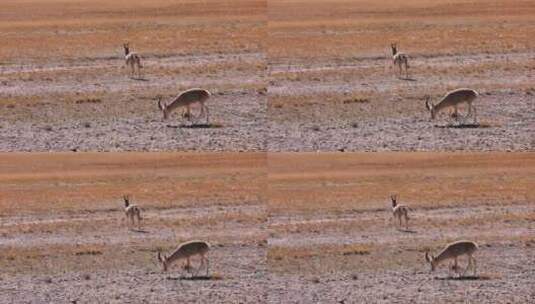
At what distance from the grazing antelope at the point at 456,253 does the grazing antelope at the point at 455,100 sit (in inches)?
38.7

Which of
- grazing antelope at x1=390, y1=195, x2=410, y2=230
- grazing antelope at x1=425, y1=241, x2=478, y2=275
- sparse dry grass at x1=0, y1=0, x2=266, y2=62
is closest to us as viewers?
grazing antelope at x1=425, y1=241, x2=478, y2=275

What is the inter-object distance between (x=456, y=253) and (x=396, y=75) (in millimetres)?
1462

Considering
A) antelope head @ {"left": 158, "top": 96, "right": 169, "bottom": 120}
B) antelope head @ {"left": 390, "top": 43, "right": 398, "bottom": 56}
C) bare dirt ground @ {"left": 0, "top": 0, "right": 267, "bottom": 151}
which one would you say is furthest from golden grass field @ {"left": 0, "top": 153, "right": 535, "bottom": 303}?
antelope head @ {"left": 390, "top": 43, "right": 398, "bottom": 56}

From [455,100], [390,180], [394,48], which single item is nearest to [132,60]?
[394,48]

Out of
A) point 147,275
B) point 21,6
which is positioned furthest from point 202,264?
point 21,6

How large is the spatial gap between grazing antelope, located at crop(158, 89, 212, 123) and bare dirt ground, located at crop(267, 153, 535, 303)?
2.31 feet

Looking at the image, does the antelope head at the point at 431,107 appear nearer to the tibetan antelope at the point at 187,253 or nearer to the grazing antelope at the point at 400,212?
the grazing antelope at the point at 400,212

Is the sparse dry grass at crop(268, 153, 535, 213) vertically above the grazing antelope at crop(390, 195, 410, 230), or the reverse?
the sparse dry grass at crop(268, 153, 535, 213)

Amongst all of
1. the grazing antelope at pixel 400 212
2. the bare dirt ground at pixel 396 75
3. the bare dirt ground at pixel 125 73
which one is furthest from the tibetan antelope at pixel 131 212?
the grazing antelope at pixel 400 212

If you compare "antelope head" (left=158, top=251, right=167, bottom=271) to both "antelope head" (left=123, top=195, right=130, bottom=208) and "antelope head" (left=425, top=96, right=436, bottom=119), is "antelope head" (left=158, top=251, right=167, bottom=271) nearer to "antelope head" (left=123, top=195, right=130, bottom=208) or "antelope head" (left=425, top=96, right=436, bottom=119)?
"antelope head" (left=123, top=195, right=130, bottom=208)

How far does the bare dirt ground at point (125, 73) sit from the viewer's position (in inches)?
355

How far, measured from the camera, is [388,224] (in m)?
9.02

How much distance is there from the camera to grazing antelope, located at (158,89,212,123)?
9000 mm

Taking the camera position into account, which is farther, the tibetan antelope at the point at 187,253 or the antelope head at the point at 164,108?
the antelope head at the point at 164,108
